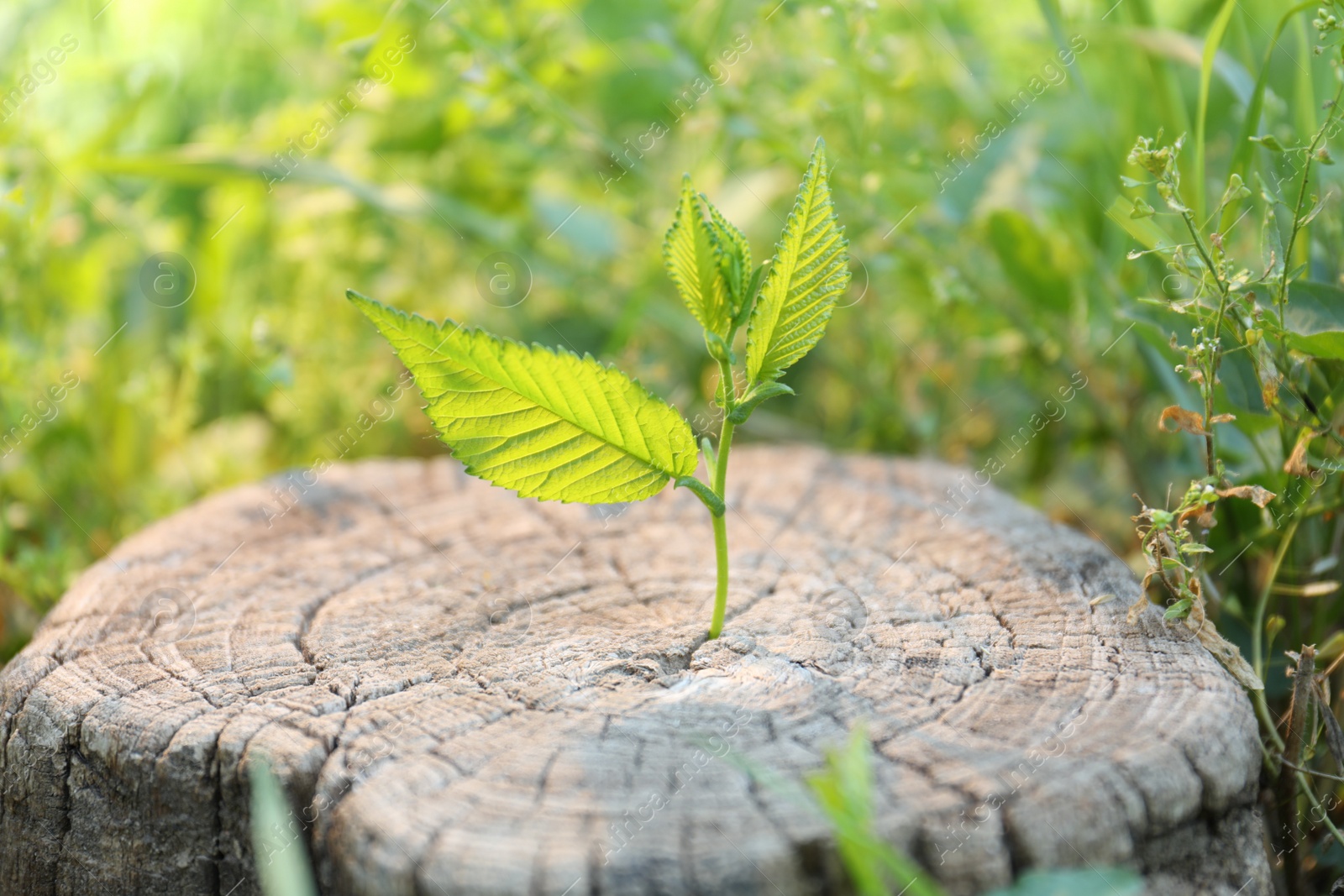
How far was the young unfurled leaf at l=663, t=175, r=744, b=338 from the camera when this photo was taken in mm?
1140

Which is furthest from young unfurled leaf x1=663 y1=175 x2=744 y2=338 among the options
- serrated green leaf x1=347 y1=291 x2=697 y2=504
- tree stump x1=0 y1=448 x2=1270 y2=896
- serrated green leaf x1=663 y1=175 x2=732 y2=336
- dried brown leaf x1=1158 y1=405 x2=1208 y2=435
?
dried brown leaf x1=1158 y1=405 x2=1208 y2=435

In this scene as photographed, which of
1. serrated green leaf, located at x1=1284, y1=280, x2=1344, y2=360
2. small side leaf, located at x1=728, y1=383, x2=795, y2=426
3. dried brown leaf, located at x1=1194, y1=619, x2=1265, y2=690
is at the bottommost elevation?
dried brown leaf, located at x1=1194, y1=619, x2=1265, y2=690

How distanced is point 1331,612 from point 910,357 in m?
1.07

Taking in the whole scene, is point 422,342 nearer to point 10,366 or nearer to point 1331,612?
point 10,366

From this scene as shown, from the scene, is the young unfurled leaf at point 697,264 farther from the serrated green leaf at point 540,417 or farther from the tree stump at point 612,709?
the tree stump at point 612,709

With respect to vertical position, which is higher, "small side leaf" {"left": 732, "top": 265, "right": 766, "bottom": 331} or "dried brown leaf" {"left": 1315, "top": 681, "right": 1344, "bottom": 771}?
"small side leaf" {"left": 732, "top": 265, "right": 766, "bottom": 331}

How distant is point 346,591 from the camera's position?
1.50 metres

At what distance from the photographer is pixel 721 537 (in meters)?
1.28

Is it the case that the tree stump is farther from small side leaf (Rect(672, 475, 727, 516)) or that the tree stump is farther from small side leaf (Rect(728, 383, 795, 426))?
small side leaf (Rect(728, 383, 795, 426))

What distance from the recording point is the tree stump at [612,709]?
975 mm

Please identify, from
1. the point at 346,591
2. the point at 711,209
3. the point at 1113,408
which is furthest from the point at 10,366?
the point at 1113,408

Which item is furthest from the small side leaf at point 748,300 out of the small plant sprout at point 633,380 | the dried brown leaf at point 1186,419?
the dried brown leaf at point 1186,419

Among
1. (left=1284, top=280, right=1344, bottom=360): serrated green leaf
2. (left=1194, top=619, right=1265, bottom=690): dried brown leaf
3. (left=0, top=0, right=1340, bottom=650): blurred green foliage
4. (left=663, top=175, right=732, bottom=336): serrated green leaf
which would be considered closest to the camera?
(left=663, top=175, right=732, bottom=336): serrated green leaf

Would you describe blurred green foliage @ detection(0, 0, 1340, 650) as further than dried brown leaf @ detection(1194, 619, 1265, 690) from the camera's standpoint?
Yes
